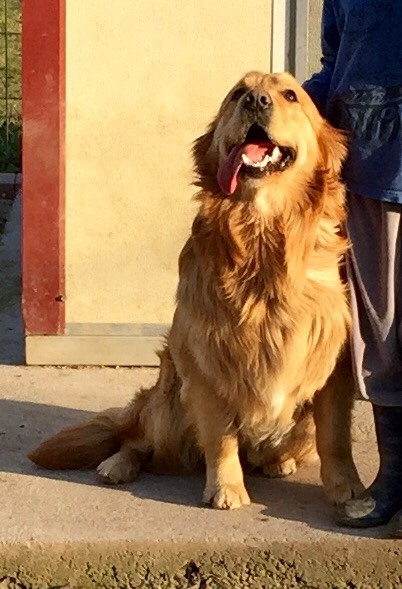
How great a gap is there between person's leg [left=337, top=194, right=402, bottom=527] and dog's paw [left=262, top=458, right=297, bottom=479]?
45cm

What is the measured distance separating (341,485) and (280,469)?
37cm

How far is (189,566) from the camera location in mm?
3492

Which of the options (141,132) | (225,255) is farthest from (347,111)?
(141,132)

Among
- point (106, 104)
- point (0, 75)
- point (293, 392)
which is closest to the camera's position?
point (293, 392)

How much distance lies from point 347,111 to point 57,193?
77.3 inches

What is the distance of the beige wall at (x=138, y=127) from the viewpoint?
5.07 meters

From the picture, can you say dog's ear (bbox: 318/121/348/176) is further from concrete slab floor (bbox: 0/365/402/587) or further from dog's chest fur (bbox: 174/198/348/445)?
concrete slab floor (bbox: 0/365/402/587)

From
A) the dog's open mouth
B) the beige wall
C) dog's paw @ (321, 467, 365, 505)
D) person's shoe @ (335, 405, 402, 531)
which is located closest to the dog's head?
the dog's open mouth

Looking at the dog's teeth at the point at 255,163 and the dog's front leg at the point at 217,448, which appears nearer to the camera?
the dog's teeth at the point at 255,163

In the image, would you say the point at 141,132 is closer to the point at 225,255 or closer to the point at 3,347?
the point at 3,347

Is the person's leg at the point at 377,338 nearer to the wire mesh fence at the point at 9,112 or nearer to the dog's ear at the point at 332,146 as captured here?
the dog's ear at the point at 332,146

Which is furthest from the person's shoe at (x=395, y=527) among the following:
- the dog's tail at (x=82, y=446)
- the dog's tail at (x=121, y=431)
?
the dog's tail at (x=82, y=446)

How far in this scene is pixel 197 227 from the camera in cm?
365

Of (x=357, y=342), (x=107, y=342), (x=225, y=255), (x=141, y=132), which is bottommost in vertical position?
(x=107, y=342)
